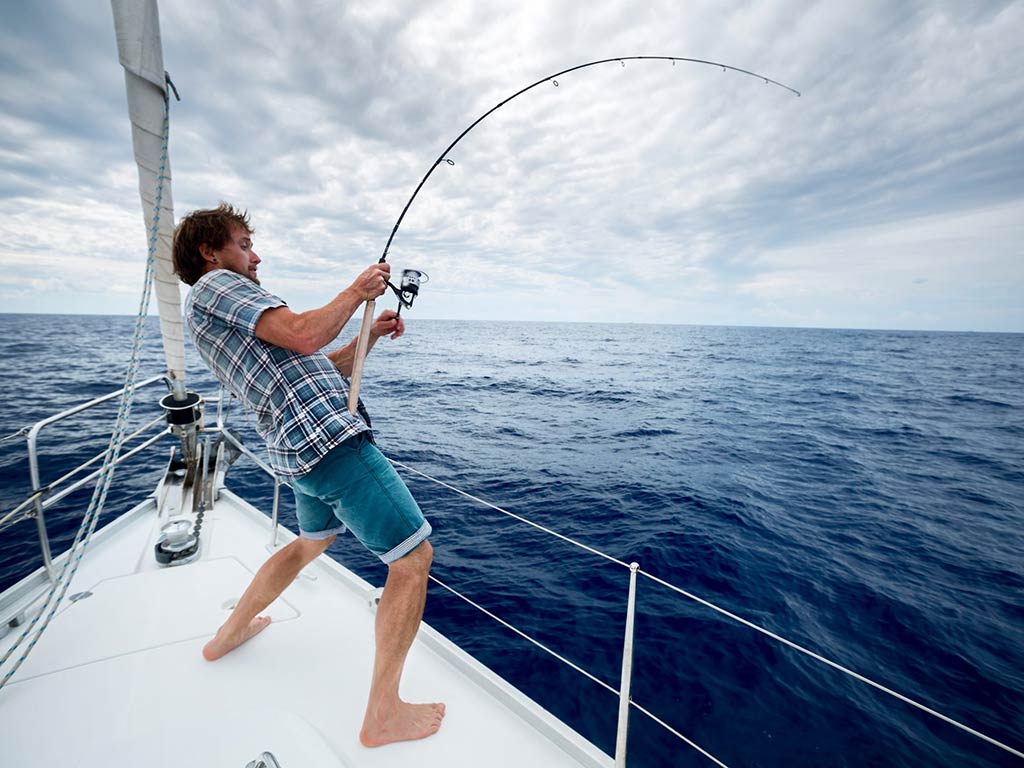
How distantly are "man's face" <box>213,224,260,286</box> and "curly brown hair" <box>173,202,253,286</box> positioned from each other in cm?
1

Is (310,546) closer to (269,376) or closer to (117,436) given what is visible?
(269,376)

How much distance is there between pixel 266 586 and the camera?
Result: 1.81m

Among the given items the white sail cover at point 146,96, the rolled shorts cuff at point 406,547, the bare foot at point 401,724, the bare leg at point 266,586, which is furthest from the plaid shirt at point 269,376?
→ the white sail cover at point 146,96

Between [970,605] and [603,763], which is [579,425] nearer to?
[970,605]

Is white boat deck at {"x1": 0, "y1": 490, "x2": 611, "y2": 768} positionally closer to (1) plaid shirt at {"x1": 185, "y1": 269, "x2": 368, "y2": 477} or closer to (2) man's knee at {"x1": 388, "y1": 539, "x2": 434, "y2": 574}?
(2) man's knee at {"x1": 388, "y1": 539, "x2": 434, "y2": 574}

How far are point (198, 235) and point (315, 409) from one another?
748 millimetres

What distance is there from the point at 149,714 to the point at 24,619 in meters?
1.02

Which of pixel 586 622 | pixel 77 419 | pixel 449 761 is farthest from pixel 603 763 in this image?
pixel 77 419

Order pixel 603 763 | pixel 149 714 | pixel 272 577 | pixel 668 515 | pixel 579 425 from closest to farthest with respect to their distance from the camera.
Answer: pixel 603 763 < pixel 149 714 < pixel 272 577 < pixel 668 515 < pixel 579 425

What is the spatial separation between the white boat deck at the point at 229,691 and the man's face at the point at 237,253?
1.54m

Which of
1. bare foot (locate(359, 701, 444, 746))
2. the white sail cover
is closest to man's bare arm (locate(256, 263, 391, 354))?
bare foot (locate(359, 701, 444, 746))

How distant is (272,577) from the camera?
1.81 metres

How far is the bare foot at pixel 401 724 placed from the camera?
4.90 ft

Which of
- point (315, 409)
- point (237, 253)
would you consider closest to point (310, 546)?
point (315, 409)
